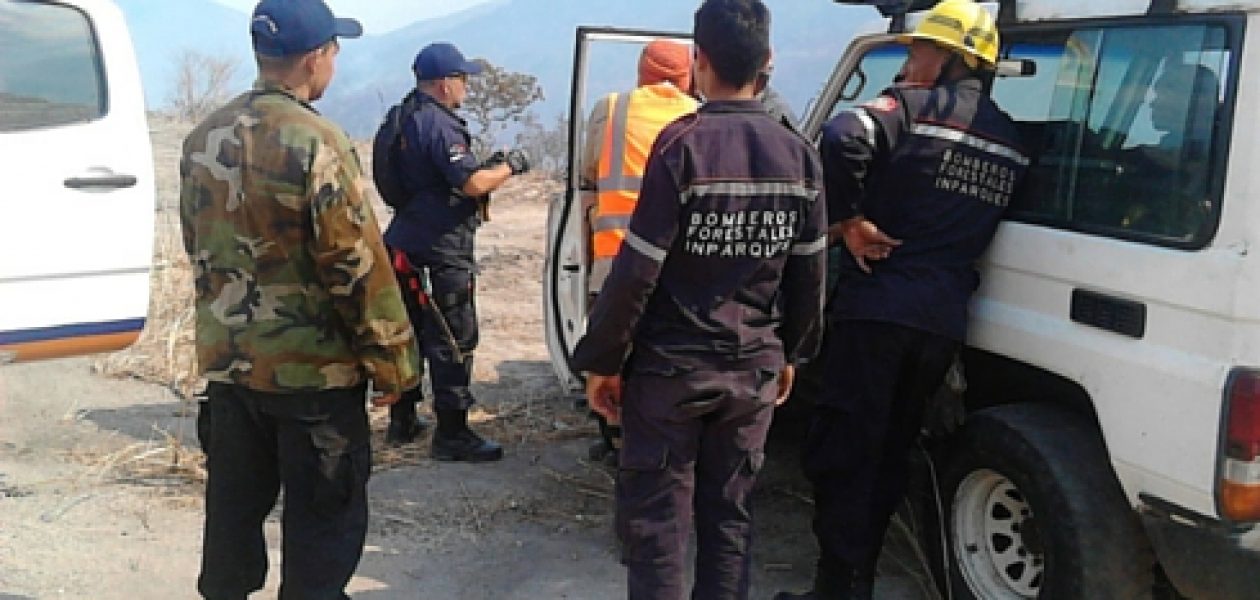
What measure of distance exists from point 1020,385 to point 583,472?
2038 millimetres

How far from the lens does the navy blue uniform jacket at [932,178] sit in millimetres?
3258

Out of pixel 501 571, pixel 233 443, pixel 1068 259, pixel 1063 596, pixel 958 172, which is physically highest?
pixel 958 172

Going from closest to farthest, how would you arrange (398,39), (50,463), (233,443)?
(233,443) → (50,463) → (398,39)

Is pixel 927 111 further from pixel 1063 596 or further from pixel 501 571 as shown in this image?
pixel 501 571

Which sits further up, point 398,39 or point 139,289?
point 398,39

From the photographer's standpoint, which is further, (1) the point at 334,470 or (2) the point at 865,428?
(2) the point at 865,428

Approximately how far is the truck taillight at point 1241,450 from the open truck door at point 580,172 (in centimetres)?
208

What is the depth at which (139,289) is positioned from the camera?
12.7ft

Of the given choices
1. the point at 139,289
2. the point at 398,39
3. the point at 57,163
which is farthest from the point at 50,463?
the point at 398,39

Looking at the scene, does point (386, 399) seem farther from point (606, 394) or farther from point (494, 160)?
point (494, 160)

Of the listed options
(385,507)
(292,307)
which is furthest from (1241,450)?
(385,507)

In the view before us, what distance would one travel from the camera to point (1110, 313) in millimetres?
2869

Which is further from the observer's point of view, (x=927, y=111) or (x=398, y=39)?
(x=398, y=39)

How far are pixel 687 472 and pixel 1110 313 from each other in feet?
3.63
